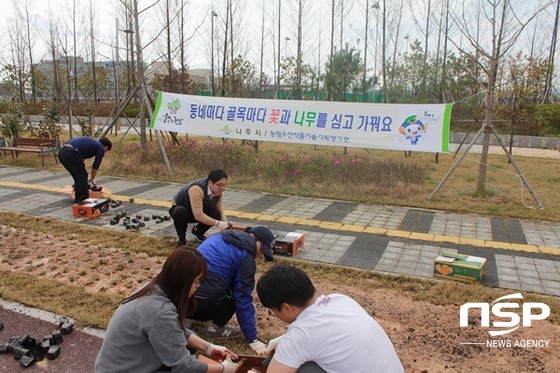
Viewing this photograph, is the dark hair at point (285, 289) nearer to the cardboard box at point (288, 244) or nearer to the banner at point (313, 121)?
the cardboard box at point (288, 244)

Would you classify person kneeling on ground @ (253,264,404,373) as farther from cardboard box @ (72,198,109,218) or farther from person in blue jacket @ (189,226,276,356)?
cardboard box @ (72,198,109,218)

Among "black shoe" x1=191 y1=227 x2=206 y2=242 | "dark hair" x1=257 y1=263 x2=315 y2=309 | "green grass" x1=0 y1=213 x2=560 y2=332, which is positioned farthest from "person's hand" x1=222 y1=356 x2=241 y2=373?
"black shoe" x1=191 y1=227 x2=206 y2=242

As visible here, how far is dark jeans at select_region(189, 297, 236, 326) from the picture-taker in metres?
3.38

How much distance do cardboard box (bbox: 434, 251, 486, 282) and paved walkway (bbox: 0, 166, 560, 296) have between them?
6.4 inches

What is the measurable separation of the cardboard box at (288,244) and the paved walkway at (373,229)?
9 cm

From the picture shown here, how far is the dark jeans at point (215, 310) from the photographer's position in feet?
11.1

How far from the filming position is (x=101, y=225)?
664 cm

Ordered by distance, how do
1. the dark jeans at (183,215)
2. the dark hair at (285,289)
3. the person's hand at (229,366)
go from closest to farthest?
the dark hair at (285,289) → the person's hand at (229,366) → the dark jeans at (183,215)

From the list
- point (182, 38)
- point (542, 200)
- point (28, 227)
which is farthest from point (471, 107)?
point (28, 227)

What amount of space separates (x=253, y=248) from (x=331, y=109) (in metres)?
6.18

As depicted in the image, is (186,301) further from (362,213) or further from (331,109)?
(331,109)

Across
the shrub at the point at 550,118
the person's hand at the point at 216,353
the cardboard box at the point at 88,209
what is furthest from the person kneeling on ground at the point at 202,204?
the shrub at the point at 550,118

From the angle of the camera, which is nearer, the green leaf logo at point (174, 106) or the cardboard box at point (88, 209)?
the cardboard box at point (88, 209)

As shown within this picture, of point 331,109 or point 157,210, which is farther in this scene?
point 331,109
